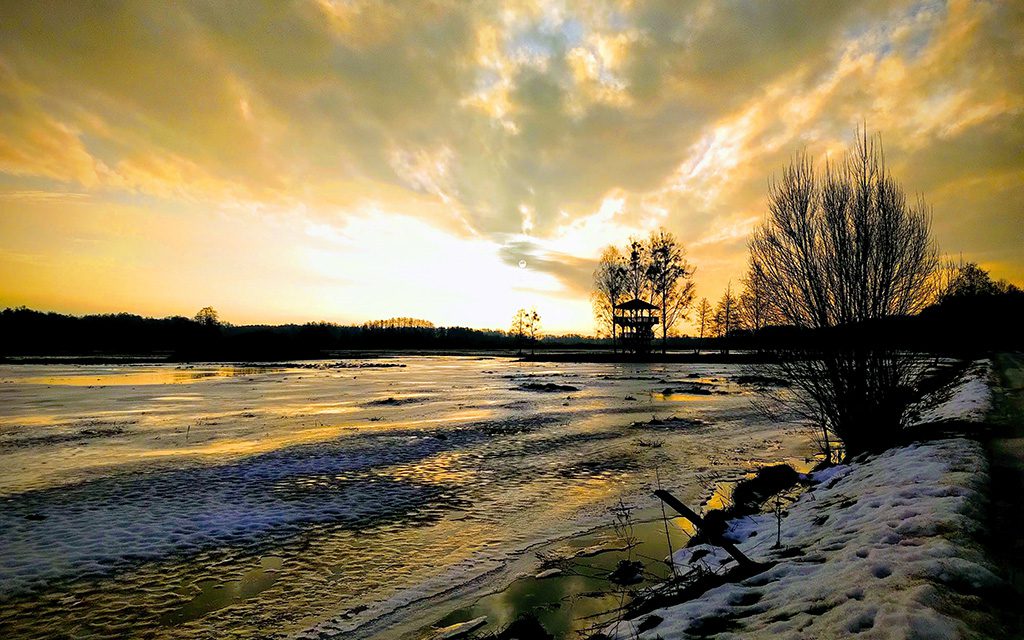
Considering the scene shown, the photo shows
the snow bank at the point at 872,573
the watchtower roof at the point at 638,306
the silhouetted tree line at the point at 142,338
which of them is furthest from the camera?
the silhouetted tree line at the point at 142,338

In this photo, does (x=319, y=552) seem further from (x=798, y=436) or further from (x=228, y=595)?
(x=798, y=436)

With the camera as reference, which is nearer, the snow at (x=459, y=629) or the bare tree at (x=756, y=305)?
the snow at (x=459, y=629)

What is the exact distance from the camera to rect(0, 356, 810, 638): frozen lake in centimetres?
496

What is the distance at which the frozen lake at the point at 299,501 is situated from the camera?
4961mm

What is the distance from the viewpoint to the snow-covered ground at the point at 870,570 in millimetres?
3129

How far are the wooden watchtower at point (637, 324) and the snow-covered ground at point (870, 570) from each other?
2123 inches

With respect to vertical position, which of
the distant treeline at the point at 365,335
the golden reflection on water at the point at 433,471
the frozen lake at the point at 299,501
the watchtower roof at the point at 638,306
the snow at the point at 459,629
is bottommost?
the golden reflection on water at the point at 433,471

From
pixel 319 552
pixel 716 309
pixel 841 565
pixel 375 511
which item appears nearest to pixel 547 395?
pixel 375 511

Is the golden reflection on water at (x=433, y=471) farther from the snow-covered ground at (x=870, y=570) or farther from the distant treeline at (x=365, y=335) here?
the distant treeline at (x=365, y=335)

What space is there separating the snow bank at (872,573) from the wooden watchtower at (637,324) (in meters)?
54.2

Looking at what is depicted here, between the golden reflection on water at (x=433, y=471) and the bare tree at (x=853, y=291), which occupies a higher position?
the bare tree at (x=853, y=291)

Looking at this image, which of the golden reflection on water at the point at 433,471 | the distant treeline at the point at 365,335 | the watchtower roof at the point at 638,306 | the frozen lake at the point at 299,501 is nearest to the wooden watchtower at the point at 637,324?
the watchtower roof at the point at 638,306

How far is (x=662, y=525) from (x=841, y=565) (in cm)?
314

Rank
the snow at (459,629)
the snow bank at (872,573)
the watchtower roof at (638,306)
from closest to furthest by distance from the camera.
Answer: the snow bank at (872,573) → the snow at (459,629) → the watchtower roof at (638,306)
